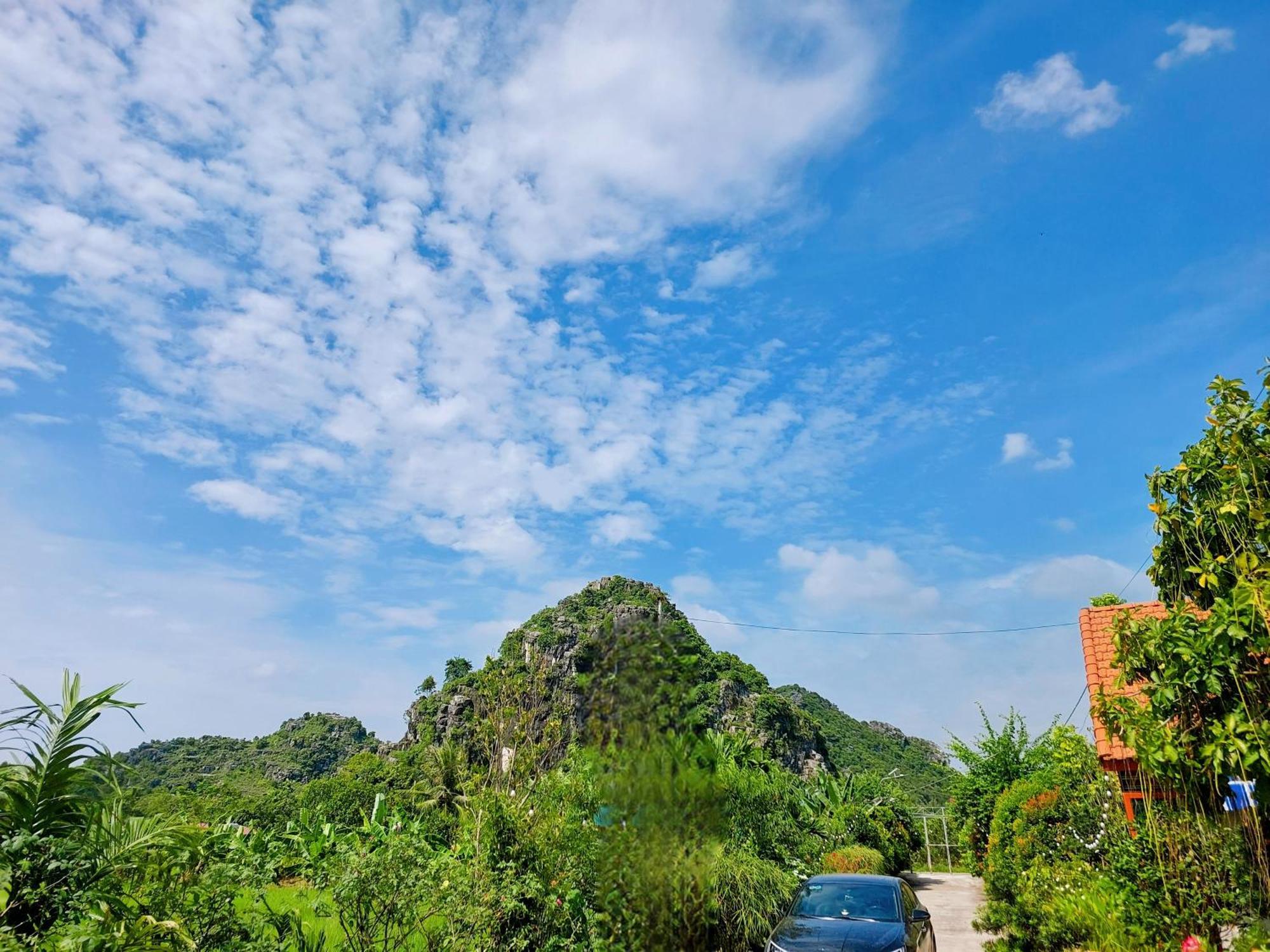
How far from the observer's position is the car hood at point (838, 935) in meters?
9.04

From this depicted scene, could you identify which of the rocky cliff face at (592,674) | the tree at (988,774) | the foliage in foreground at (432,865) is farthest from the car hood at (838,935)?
the tree at (988,774)

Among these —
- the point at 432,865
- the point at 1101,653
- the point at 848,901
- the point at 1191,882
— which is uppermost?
the point at 1101,653

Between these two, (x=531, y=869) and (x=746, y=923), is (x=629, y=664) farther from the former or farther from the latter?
(x=746, y=923)

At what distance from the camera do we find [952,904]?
66.7 feet

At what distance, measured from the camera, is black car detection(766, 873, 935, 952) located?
30.0ft

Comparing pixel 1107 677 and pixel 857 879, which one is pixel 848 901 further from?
pixel 1107 677

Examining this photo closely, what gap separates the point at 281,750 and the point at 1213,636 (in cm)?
10567

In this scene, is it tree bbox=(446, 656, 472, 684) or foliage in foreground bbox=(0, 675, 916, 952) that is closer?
foliage in foreground bbox=(0, 675, 916, 952)

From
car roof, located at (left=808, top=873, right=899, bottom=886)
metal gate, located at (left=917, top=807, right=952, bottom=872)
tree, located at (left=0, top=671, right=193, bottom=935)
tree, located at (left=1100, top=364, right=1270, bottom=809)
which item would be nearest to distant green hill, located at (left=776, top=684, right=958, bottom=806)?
metal gate, located at (left=917, top=807, right=952, bottom=872)

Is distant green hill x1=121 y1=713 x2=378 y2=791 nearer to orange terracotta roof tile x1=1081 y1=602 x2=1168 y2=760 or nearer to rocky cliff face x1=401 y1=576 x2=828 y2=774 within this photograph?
rocky cliff face x1=401 y1=576 x2=828 y2=774

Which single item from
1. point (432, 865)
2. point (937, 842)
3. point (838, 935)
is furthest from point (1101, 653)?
point (937, 842)

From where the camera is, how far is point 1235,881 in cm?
813

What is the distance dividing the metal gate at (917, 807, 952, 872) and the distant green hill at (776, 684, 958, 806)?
15264 mm

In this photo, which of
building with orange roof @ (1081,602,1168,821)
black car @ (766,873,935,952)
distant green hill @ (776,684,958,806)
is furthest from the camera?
distant green hill @ (776,684,958,806)
